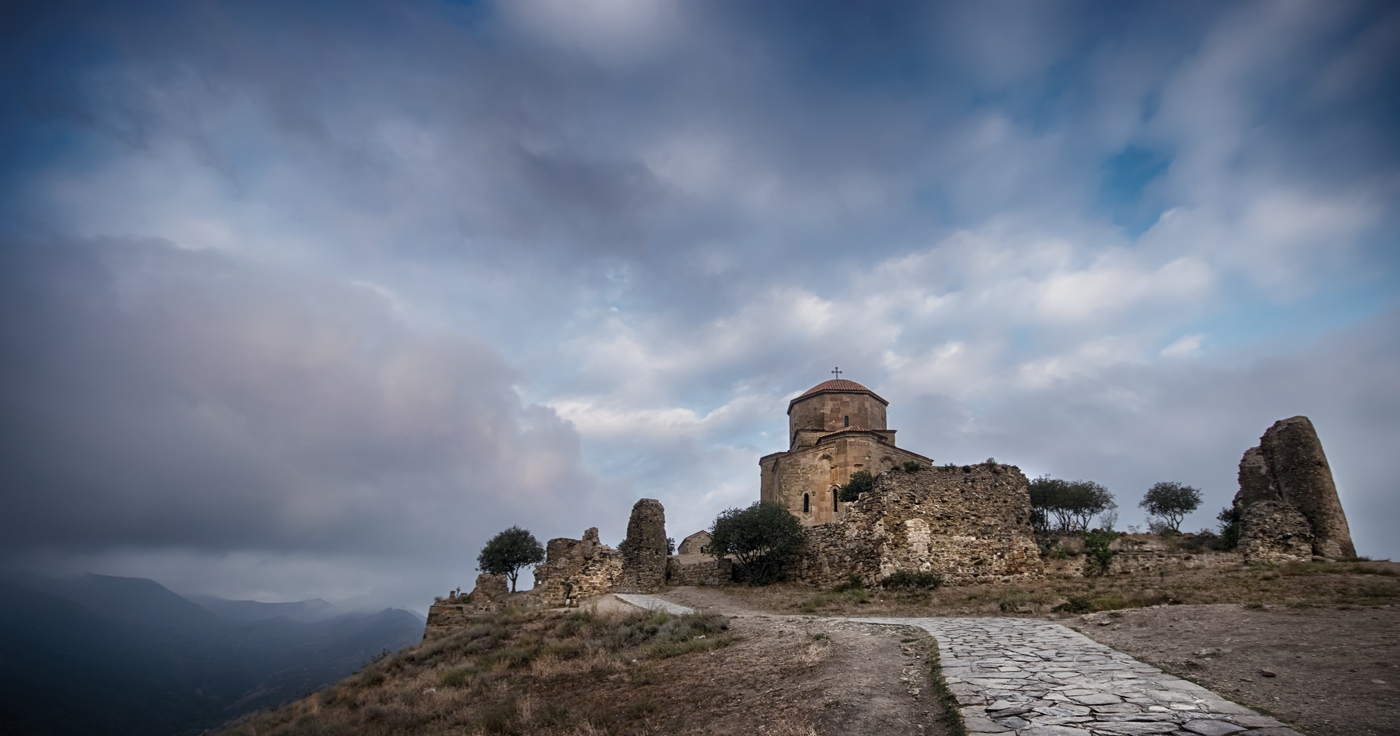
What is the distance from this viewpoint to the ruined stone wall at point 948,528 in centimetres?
1736

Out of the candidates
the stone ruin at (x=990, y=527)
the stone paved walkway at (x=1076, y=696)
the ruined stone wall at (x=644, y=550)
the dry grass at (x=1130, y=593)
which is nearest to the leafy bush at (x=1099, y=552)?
the stone ruin at (x=990, y=527)

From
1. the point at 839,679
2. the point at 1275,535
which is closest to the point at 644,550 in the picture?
the point at 839,679

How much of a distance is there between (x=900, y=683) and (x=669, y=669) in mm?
3670

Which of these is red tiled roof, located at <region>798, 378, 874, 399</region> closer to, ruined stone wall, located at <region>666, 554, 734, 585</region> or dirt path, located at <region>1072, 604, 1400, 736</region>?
ruined stone wall, located at <region>666, 554, 734, 585</region>

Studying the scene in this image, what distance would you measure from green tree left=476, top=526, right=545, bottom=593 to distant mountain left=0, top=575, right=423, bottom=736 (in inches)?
230

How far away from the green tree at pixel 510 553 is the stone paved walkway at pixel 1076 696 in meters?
35.2

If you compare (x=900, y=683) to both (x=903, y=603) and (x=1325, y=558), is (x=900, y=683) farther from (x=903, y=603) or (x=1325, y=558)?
(x=1325, y=558)

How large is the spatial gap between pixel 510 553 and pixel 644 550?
750 inches

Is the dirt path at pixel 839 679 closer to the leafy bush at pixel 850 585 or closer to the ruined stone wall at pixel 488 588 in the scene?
the leafy bush at pixel 850 585

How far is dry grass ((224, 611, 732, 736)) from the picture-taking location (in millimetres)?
7317

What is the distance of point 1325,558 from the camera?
56.2ft

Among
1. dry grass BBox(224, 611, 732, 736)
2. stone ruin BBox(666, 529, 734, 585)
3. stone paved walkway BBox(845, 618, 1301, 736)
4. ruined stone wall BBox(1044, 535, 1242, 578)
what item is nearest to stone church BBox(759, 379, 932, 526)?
stone ruin BBox(666, 529, 734, 585)

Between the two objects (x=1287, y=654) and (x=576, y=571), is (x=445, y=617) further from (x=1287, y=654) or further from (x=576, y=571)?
(x=1287, y=654)

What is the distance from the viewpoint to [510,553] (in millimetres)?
38469
